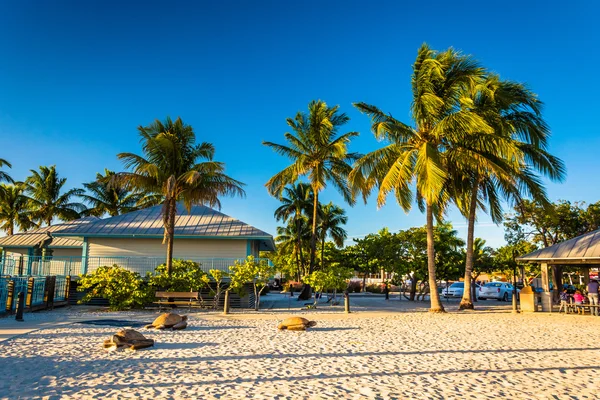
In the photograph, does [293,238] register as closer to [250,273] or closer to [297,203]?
[297,203]

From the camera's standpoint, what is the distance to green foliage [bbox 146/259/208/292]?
18.7 m

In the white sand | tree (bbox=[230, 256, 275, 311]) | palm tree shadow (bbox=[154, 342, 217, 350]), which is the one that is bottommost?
palm tree shadow (bbox=[154, 342, 217, 350])

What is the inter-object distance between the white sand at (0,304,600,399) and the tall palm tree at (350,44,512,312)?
611cm

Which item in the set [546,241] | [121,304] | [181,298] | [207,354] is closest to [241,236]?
[181,298]

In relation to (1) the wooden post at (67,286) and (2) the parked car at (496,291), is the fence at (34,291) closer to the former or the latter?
(1) the wooden post at (67,286)

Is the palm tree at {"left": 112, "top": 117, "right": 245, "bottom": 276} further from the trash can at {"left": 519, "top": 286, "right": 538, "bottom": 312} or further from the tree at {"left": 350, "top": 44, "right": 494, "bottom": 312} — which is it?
the trash can at {"left": 519, "top": 286, "right": 538, "bottom": 312}

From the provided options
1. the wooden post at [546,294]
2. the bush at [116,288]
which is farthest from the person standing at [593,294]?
the bush at [116,288]

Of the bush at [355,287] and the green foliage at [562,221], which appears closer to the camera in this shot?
the green foliage at [562,221]

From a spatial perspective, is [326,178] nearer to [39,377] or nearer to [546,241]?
[546,241]

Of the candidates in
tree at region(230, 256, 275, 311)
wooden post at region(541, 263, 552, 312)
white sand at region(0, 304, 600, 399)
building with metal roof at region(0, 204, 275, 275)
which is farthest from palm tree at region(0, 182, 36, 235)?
wooden post at region(541, 263, 552, 312)

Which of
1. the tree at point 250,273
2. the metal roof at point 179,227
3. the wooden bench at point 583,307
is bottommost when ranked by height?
the wooden bench at point 583,307

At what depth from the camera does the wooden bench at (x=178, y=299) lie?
1770 cm

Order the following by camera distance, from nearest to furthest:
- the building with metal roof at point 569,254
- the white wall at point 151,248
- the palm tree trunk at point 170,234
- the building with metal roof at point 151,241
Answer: the building with metal roof at point 569,254
the palm tree trunk at point 170,234
the building with metal roof at point 151,241
the white wall at point 151,248

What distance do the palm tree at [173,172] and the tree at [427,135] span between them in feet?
19.6
